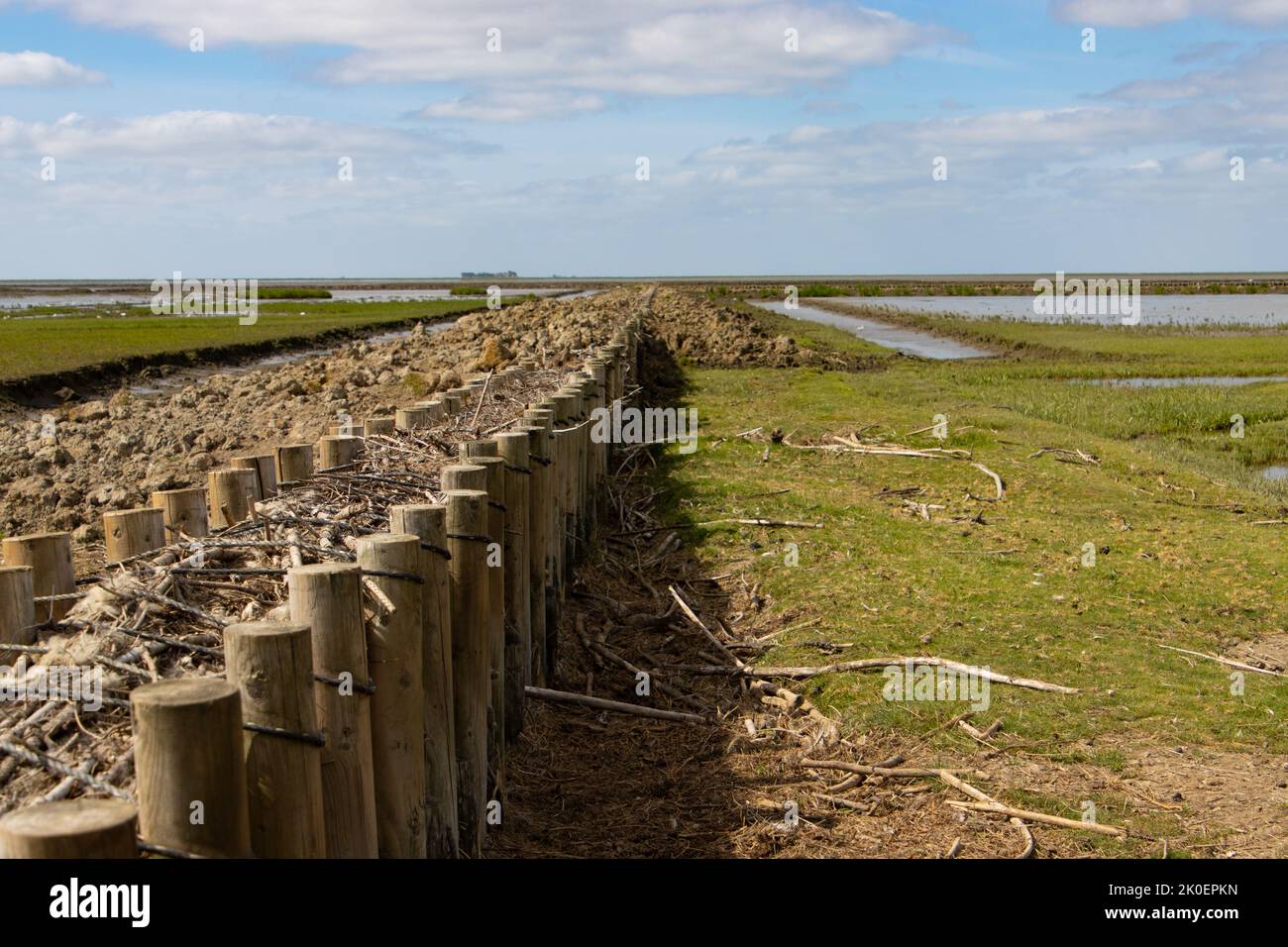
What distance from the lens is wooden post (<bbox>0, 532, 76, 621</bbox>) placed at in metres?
4.56

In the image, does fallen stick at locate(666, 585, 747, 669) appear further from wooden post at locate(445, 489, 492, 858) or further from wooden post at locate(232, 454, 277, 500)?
wooden post at locate(232, 454, 277, 500)

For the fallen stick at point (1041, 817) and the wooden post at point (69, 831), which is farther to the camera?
the fallen stick at point (1041, 817)

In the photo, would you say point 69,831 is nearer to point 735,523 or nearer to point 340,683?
point 340,683

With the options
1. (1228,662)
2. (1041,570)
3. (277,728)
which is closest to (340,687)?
(277,728)

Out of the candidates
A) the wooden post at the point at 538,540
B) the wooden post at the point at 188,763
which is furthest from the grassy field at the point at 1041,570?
the wooden post at the point at 188,763

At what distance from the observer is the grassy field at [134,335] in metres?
27.8

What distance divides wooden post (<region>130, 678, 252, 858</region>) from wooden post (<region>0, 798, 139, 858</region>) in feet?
0.47

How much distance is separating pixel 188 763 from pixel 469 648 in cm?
242

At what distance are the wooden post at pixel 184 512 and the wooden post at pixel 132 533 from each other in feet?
1.23

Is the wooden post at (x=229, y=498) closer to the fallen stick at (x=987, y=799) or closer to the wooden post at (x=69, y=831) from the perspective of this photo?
the wooden post at (x=69, y=831)

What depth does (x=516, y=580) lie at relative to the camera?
6.30 metres

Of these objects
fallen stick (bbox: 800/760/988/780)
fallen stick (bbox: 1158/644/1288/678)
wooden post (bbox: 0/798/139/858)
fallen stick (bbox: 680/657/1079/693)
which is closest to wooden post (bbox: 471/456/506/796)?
fallen stick (bbox: 800/760/988/780)

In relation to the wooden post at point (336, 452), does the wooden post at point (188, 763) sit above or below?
below
